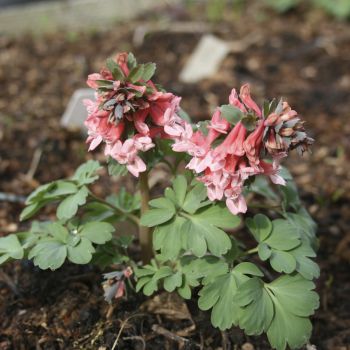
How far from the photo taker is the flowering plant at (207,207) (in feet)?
5.55

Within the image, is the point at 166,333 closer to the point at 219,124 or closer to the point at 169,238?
the point at 169,238

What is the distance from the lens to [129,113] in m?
1.77

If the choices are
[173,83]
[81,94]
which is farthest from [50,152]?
[173,83]

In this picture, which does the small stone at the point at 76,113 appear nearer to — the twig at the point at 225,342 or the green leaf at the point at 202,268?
the green leaf at the point at 202,268

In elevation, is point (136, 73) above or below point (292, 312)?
above

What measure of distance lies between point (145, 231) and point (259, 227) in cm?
46

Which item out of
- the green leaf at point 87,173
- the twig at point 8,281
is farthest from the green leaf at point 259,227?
the twig at point 8,281

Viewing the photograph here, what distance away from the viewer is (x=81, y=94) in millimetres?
3404

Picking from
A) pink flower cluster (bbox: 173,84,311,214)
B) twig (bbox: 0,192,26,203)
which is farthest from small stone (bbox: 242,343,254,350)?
twig (bbox: 0,192,26,203)

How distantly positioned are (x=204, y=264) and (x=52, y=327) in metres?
0.67

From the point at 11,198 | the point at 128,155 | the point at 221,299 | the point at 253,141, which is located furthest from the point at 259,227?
the point at 11,198

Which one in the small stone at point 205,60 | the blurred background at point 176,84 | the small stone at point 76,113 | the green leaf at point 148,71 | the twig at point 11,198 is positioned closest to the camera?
the green leaf at point 148,71

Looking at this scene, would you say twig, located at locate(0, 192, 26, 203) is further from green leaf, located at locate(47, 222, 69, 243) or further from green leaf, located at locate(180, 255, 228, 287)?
green leaf, located at locate(180, 255, 228, 287)

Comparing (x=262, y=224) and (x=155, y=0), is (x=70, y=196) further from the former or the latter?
(x=155, y=0)
